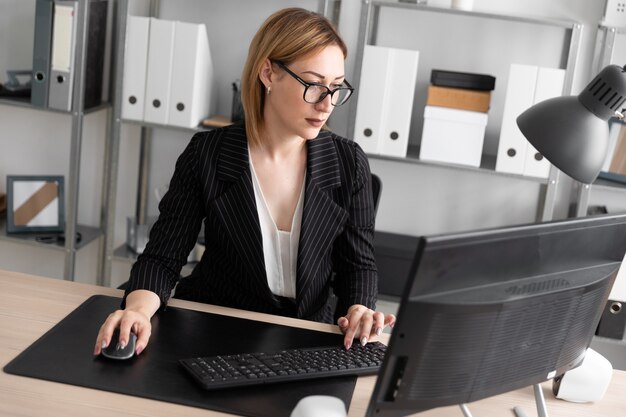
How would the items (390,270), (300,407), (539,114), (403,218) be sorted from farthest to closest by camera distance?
1. (403,218)
2. (390,270)
3. (539,114)
4. (300,407)

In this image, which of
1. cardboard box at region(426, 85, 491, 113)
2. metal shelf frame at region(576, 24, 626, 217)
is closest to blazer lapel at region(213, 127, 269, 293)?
cardboard box at region(426, 85, 491, 113)

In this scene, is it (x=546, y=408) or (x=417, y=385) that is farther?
(x=546, y=408)

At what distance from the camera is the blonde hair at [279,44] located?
190 centimetres

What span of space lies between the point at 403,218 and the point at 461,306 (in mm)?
2124

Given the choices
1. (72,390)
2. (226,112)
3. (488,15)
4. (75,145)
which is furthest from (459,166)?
(72,390)

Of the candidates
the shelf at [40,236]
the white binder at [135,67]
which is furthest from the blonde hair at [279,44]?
the shelf at [40,236]

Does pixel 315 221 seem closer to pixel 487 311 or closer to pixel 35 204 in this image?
pixel 487 311

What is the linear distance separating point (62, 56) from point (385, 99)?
1152 mm

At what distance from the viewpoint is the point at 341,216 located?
2.00 m

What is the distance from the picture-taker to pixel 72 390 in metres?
1.40

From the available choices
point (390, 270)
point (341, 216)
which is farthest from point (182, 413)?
point (390, 270)

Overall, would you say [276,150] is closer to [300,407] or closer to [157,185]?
[300,407]

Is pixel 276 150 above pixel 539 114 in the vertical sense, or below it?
below

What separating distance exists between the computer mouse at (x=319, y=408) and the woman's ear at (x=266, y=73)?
2.94 feet
